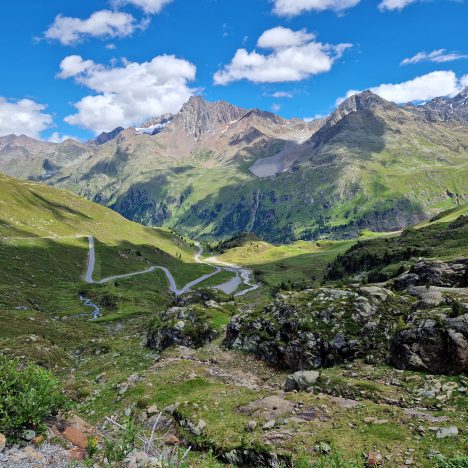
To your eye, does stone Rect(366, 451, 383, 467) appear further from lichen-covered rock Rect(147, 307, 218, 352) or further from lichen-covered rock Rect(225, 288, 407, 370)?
lichen-covered rock Rect(147, 307, 218, 352)

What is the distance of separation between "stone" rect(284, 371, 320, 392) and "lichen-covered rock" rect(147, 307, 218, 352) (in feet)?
67.0

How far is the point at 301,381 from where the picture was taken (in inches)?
1081

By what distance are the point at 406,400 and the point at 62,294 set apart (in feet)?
444

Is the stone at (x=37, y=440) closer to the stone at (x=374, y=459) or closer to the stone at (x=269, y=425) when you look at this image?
the stone at (x=269, y=425)

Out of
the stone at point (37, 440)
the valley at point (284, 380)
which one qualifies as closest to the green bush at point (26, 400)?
the stone at point (37, 440)

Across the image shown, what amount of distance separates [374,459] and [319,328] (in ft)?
62.6

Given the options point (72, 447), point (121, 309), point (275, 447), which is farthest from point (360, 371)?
point (121, 309)

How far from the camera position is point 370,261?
16250 cm

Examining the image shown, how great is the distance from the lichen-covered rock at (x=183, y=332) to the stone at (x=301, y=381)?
67.0ft

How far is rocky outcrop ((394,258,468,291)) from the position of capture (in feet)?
173

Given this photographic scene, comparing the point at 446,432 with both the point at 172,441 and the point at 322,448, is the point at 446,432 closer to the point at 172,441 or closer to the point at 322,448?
the point at 322,448

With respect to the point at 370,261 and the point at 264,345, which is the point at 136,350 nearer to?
the point at 264,345

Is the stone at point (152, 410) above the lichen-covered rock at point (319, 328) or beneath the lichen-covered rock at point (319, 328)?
beneath

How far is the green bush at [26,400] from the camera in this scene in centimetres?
1565
